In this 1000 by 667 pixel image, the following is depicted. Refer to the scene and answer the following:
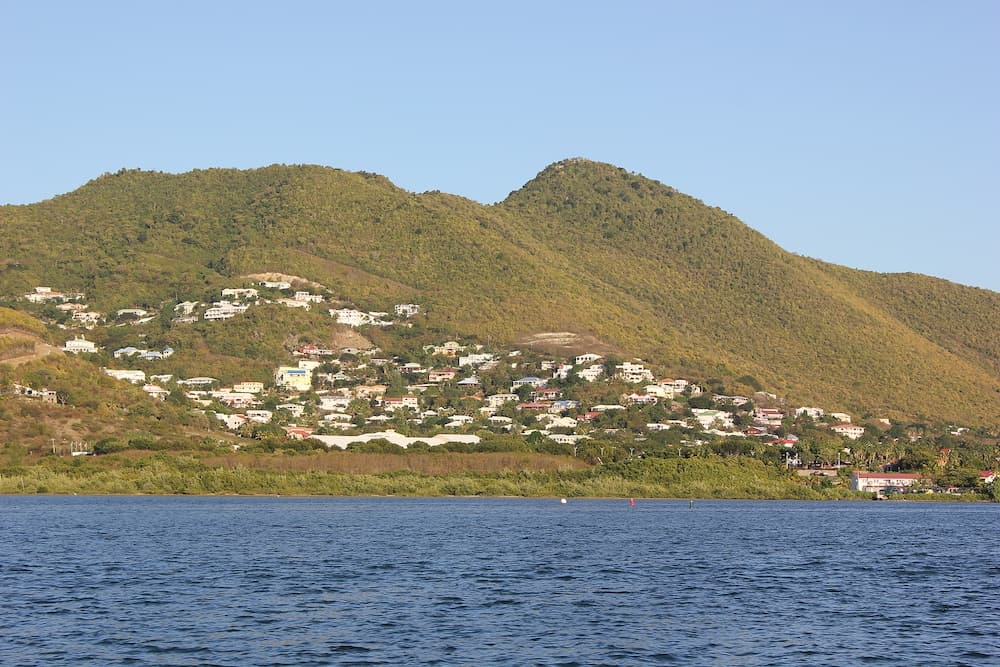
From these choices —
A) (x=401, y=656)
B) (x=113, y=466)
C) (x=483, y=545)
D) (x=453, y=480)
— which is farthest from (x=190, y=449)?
(x=401, y=656)

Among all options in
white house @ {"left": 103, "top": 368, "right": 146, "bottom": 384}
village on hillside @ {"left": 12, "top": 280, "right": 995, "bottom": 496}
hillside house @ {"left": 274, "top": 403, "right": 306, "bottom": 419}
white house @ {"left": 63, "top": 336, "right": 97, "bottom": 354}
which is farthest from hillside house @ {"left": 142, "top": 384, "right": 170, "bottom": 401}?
white house @ {"left": 63, "top": 336, "right": 97, "bottom": 354}

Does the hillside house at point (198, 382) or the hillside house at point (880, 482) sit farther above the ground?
the hillside house at point (198, 382)

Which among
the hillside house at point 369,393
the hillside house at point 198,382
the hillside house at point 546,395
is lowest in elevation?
the hillside house at point 546,395

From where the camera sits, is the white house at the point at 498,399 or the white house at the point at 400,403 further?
the white house at the point at 498,399

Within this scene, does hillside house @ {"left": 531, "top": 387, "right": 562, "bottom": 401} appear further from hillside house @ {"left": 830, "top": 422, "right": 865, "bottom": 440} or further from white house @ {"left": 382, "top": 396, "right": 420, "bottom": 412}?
hillside house @ {"left": 830, "top": 422, "right": 865, "bottom": 440}

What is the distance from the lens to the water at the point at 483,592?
36.7 meters

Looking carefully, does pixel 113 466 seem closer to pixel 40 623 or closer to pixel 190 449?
pixel 190 449

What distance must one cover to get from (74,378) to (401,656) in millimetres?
121501

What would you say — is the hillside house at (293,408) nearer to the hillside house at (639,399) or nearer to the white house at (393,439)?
the white house at (393,439)

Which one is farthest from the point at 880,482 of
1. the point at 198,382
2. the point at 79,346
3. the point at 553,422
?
the point at 79,346

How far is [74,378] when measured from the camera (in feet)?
488

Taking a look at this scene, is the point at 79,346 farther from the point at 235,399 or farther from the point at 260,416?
the point at 260,416

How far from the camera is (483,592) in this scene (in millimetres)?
48875

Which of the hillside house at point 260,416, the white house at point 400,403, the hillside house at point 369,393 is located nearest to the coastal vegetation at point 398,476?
the hillside house at point 260,416
